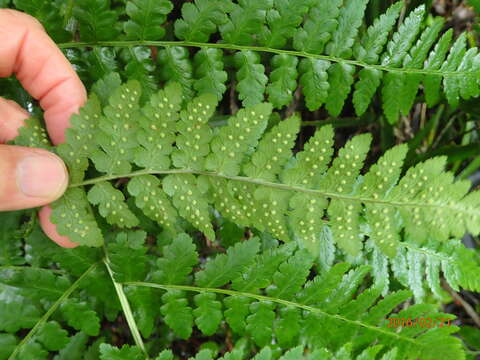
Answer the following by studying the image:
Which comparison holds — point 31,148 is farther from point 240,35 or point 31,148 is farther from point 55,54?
point 240,35

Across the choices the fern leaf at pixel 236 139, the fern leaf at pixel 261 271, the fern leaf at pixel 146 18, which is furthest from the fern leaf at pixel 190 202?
the fern leaf at pixel 146 18

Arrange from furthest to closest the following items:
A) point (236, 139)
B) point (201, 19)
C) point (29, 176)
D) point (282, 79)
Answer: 1. point (282, 79)
2. point (201, 19)
3. point (236, 139)
4. point (29, 176)

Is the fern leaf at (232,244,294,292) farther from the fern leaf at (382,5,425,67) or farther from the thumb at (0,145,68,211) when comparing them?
the fern leaf at (382,5,425,67)

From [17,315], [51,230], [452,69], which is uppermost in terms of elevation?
[452,69]

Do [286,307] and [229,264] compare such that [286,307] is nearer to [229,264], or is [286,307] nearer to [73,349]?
[229,264]

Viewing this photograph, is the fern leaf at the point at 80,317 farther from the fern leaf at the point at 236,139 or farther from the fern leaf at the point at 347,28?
the fern leaf at the point at 347,28

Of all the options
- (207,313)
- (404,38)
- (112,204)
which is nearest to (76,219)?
(112,204)
